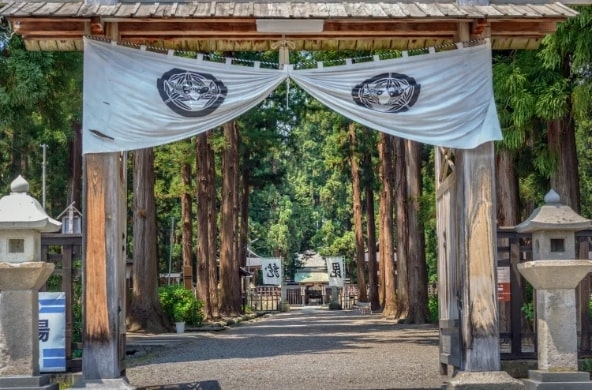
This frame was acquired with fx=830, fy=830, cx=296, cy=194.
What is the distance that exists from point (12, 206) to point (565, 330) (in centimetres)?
678

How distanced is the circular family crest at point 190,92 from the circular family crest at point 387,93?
5.66 ft

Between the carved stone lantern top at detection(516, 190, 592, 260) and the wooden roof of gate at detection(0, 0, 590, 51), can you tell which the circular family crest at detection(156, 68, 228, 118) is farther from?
the carved stone lantern top at detection(516, 190, 592, 260)

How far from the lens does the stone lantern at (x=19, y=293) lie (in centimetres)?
953

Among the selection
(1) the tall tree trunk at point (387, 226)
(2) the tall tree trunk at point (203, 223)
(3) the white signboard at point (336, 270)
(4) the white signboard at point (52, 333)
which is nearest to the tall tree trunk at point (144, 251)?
(2) the tall tree trunk at point (203, 223)

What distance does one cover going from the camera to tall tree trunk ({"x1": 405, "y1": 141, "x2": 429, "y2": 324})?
28797 millimetres

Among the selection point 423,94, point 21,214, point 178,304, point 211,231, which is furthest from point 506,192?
point 211,231

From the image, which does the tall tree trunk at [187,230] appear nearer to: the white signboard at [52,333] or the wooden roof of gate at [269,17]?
the white signboard at [52,333]

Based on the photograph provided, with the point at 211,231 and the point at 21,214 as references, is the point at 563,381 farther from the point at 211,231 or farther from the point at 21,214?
the point at 211,231

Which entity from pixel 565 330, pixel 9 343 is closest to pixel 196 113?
pixel 9 343

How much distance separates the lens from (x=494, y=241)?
10195 millimetres

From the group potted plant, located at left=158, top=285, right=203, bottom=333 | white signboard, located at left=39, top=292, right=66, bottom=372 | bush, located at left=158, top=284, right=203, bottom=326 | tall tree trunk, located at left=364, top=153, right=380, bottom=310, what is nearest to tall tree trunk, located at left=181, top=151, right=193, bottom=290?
bush, located at left=158, top=284, right=203, bottom=326

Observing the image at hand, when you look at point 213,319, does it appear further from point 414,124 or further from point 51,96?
point 414,124

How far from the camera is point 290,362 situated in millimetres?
16453

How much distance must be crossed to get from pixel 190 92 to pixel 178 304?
18.6 metres
